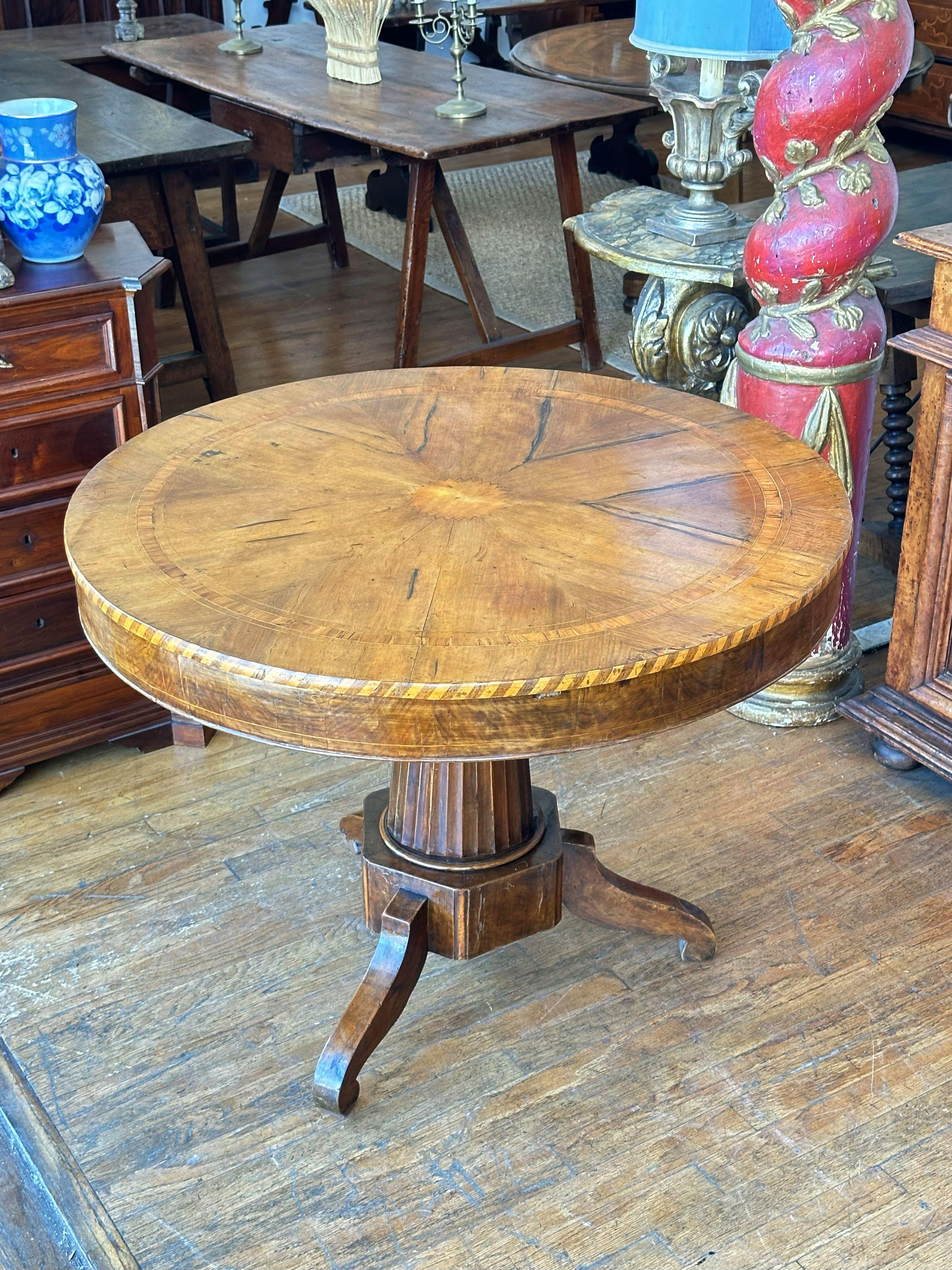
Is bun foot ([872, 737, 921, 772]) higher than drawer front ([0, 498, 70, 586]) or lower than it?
lower

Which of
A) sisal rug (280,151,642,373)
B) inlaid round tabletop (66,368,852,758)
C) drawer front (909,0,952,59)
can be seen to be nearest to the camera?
inlaid round tabletop (66,368,852,758)

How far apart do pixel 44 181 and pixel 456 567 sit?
1125 millimetres

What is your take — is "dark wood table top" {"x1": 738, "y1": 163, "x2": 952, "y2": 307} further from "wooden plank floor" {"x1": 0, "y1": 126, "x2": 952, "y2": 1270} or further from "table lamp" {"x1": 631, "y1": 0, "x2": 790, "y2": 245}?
"wooden plank floor" {"x1": 0, "y1": 126, "x2": 952, "y2": 1270}

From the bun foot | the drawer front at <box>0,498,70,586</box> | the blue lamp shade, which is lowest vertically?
the bun foot

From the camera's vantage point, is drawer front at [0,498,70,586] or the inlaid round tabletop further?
drawer front at [0,498,70,586]

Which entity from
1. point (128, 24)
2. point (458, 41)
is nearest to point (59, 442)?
point (458, 41)

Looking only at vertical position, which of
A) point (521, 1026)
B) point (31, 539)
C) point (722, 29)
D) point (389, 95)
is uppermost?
point (722, 29)

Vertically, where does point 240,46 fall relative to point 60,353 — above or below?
above

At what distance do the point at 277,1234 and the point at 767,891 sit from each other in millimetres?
912

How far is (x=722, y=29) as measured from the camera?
213 cm

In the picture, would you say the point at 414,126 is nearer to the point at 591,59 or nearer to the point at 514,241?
the point at 591,59

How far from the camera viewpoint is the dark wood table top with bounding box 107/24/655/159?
339 centimetres

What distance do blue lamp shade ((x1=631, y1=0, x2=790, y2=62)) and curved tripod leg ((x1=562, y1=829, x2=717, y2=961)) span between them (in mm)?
1284

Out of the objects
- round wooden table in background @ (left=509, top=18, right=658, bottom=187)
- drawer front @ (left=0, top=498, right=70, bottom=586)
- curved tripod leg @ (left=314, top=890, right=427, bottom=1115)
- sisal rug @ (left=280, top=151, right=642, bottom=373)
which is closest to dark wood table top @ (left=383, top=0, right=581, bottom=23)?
round wooden table in background @ (left=509, top=18, right=658, bottom=187)
